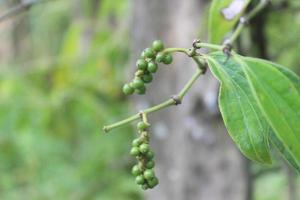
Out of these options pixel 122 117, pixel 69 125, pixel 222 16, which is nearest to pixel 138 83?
pixel 222 16

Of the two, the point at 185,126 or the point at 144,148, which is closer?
the point at 144,148

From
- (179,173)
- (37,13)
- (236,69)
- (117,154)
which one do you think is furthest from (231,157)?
(37,13)

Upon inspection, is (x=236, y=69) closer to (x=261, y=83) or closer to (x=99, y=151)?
(x=261, y=83)

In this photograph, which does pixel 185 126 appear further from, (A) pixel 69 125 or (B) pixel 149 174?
(B) pixel 149 174

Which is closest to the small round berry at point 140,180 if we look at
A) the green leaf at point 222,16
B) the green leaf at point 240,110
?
A: the green leaf at point 240,110

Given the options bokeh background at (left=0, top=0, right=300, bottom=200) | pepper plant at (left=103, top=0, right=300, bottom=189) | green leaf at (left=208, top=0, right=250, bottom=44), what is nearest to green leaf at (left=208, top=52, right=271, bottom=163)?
pepper plant at (left=103, top=0, right=300, bottom=189)
